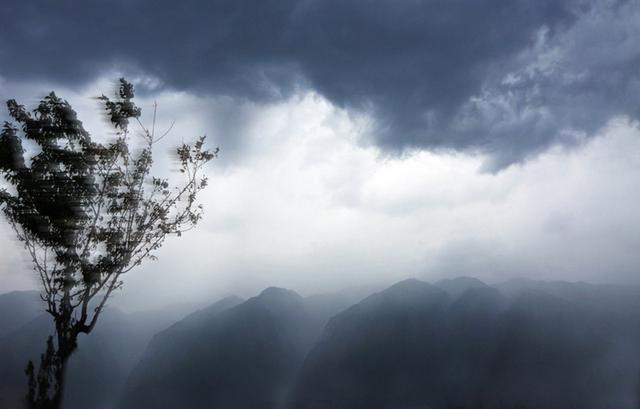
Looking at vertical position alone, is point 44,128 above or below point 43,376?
above

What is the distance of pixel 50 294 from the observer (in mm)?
17172

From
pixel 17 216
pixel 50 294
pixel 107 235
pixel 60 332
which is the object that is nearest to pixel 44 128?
pixel 17 216

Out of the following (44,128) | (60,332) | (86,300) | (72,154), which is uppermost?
(44,128)

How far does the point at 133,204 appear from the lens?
19172 mm

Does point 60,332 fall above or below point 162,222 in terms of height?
below

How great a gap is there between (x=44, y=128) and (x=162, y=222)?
6.82m

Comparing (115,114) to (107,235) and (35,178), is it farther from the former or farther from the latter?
(107,235)

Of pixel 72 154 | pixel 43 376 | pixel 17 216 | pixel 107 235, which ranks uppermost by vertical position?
pixel 72 154

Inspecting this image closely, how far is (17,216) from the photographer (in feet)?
57.2

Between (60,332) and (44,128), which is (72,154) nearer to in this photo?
(44,128)

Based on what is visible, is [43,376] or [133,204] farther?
[133,204]

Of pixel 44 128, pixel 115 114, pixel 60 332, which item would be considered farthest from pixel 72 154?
pixel 60 332

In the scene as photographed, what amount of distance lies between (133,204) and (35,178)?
167 inches

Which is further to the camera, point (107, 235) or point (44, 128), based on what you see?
point (107, 235)
